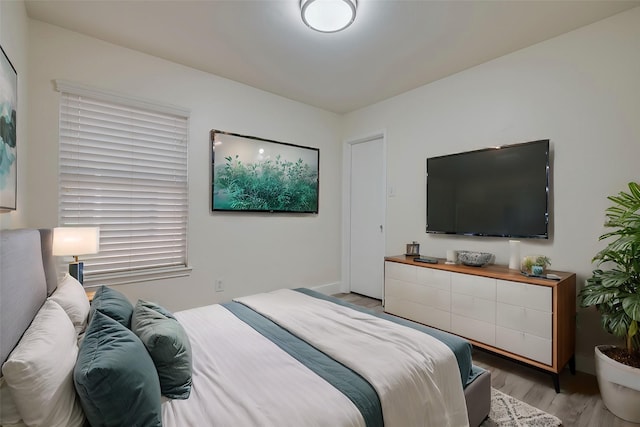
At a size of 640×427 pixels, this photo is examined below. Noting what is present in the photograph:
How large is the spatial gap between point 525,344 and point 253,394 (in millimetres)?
2056

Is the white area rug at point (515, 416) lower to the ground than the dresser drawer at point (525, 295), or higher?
lower

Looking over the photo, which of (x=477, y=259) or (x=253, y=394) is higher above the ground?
(x=477, y=259)

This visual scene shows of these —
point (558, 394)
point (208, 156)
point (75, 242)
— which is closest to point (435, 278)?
point (558, 394)

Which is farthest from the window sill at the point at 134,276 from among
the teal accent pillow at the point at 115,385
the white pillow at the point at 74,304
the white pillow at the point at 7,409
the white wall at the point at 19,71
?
the white pillow at the point at 7,409

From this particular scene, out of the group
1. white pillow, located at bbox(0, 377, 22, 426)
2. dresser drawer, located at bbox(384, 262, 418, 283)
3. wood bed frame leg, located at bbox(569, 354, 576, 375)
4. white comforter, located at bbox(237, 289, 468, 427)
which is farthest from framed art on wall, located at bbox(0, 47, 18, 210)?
wood bed frame leg, located at bbox(569, 354, 576, 375)

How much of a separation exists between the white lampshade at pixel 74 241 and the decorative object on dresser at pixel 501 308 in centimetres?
269

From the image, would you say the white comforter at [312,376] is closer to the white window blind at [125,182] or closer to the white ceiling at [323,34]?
the white window blind at [125,182]

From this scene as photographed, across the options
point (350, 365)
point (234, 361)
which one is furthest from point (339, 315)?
point (234, 361)

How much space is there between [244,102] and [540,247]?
10.9 ft

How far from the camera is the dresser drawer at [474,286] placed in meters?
2.33

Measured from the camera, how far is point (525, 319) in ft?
7.05

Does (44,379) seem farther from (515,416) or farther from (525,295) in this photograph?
(525,295)

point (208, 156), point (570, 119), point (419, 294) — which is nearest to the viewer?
point (570, 119)

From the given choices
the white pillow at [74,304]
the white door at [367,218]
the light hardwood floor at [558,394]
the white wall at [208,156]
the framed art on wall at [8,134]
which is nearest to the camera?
the white pillow at [74,304]
